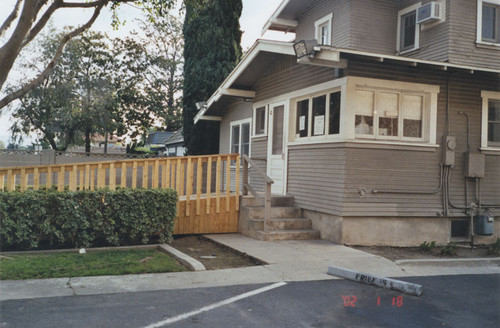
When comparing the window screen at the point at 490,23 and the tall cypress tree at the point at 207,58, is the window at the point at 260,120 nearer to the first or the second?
the tall cypress tree at the point at 207,58

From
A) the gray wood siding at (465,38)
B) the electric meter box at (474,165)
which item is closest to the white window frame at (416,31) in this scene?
the gray wood siding at (465,38)

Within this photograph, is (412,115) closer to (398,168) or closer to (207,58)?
(398,168)

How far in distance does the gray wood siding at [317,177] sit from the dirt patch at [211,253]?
2.26 meters

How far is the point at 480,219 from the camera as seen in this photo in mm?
9531

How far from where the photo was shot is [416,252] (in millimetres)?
8648

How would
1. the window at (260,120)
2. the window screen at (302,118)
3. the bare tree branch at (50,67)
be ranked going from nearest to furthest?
1. the bare tree branch at (50,67)
2. the window screen at (302,118)
3. the window at (260,120)

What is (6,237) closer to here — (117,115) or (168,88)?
(117,115)

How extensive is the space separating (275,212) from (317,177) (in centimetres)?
123

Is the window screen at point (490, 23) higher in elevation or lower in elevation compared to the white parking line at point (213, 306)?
higher

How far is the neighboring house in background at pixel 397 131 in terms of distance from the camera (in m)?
8.96

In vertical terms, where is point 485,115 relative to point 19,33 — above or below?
below

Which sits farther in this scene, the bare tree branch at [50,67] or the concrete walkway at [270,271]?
the bare tree branch at [50,67]

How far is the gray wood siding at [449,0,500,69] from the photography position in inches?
430

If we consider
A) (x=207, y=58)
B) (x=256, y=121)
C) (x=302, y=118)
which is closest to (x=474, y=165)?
(x=302, y=118)
